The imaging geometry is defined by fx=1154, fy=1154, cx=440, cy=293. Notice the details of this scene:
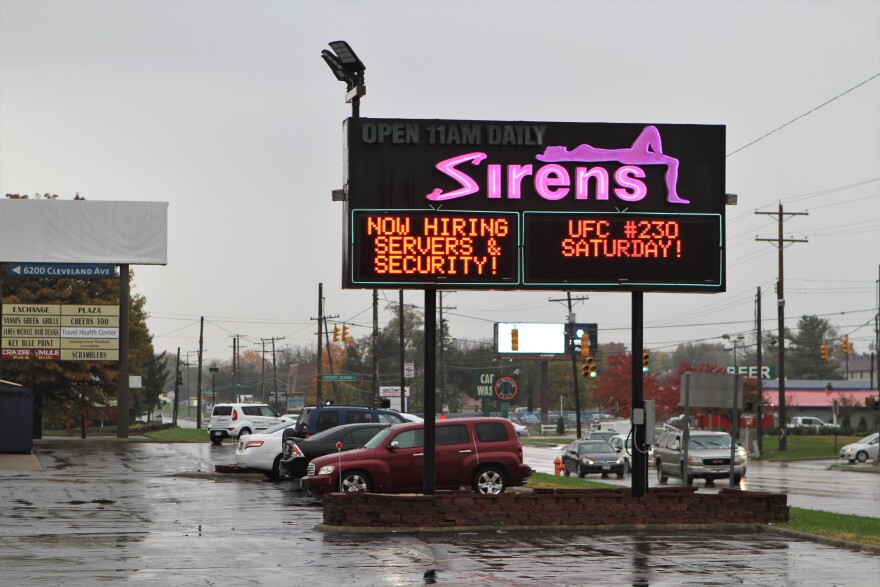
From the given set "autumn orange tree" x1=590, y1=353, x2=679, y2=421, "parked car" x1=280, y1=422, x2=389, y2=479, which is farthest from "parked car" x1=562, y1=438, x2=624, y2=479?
"autumn orange tree" x1=590, y1=353, x2=679, y2=421

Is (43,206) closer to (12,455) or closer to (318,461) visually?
(12,455)

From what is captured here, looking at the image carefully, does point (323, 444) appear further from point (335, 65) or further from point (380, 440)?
point (335, 65)

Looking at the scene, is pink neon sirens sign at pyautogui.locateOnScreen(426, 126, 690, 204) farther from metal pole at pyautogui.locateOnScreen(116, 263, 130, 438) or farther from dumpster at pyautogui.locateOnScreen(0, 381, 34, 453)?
metal pole at pyautogui.locateOnScreen(116, 263, 130, 438)

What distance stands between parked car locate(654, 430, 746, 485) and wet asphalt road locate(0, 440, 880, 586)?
15.5 m

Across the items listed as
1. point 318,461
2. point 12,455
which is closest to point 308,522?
point 318,461

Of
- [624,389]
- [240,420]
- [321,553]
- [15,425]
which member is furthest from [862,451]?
[321,553]

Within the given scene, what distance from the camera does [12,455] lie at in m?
40.7

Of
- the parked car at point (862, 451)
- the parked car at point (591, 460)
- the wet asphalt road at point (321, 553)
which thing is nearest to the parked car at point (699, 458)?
the parked car at point (591, 460)

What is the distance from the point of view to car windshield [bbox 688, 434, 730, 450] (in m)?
36.7

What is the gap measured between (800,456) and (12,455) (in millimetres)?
38898

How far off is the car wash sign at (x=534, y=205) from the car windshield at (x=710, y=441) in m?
17.8

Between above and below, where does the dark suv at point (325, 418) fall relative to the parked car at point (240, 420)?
above

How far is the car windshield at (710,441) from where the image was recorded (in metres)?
36.7

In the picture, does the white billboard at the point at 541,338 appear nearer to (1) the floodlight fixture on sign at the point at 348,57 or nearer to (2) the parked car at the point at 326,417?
(2) the parked car at the point at 326,417
